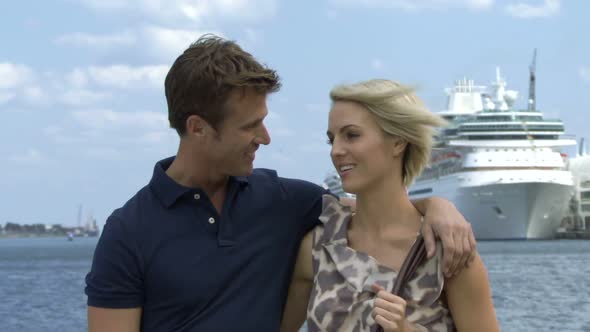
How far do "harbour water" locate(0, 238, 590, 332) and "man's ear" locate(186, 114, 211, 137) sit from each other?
61.1 ft

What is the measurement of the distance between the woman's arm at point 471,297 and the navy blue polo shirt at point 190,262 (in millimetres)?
499

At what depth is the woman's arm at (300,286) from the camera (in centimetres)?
308

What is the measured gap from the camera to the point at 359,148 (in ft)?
9.25

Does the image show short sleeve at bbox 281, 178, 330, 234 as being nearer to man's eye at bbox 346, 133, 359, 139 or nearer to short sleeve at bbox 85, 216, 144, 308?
man's eye at bbox 346, 133, 359, 139

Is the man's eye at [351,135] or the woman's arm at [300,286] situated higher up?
the man's eye at [351,135]

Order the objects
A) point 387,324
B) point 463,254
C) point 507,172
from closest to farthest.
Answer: point 387,324 < point 463,254 < point 507,172

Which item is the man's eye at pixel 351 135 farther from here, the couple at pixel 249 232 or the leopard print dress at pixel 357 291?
the leopard print dress at pixel 357 291

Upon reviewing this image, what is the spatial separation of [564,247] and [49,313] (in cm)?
3860

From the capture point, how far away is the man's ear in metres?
2.87

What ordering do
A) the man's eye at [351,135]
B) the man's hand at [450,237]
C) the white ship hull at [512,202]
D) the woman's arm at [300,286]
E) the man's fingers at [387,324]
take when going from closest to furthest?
the man's fingers at [387,324]
the man's hand at [450,237]
the man's eye at [351,135]
the woman's arm at [300,286]
the white ship hull at [512,202]

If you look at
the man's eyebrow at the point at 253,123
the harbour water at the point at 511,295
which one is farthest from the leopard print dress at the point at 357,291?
the harbour water at the point at 511,295

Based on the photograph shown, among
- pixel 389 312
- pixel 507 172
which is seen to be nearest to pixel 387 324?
pixel 389 312

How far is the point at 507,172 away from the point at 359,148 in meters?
51.4

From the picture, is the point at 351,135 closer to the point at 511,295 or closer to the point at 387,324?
the point at 387,324
